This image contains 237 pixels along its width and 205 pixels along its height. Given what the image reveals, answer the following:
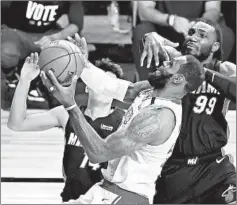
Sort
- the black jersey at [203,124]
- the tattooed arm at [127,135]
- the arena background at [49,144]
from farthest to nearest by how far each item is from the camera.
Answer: the arena background at [49,144]
the black jersey at [203,124]
the tattooed arm at [127,135]

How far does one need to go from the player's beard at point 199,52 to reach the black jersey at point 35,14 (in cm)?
334

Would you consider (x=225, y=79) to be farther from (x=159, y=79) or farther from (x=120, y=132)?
(x=120, y=132)

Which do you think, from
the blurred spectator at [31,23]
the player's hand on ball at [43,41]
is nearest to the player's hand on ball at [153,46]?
the player's hand on ball at [43,41]

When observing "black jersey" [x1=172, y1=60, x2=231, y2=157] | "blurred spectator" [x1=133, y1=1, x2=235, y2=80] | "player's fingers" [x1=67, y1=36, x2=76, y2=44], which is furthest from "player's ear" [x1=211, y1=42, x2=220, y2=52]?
"blurred spectator" [x1=133, y1=1, x2=235, y2=80]

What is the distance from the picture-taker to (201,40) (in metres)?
5.71

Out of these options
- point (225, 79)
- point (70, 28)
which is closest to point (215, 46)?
point (225, 79)

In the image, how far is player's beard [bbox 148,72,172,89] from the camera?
4477 mm

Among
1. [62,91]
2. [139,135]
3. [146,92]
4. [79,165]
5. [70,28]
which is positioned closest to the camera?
[62,91]

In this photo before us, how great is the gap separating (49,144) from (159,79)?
3580 mm

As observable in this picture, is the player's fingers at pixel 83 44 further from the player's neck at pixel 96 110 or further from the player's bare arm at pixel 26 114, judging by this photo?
the player's neck at pixel 96 110

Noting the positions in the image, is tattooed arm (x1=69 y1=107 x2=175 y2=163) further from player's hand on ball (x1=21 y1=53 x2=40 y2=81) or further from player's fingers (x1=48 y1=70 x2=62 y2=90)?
player's hand on ball (x1=21 y1=53 x2=40 y2=81)

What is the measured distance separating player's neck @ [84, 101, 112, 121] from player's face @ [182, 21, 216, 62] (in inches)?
29.1

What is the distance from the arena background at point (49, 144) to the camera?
6.79 meters

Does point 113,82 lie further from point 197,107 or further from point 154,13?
point 154,13
